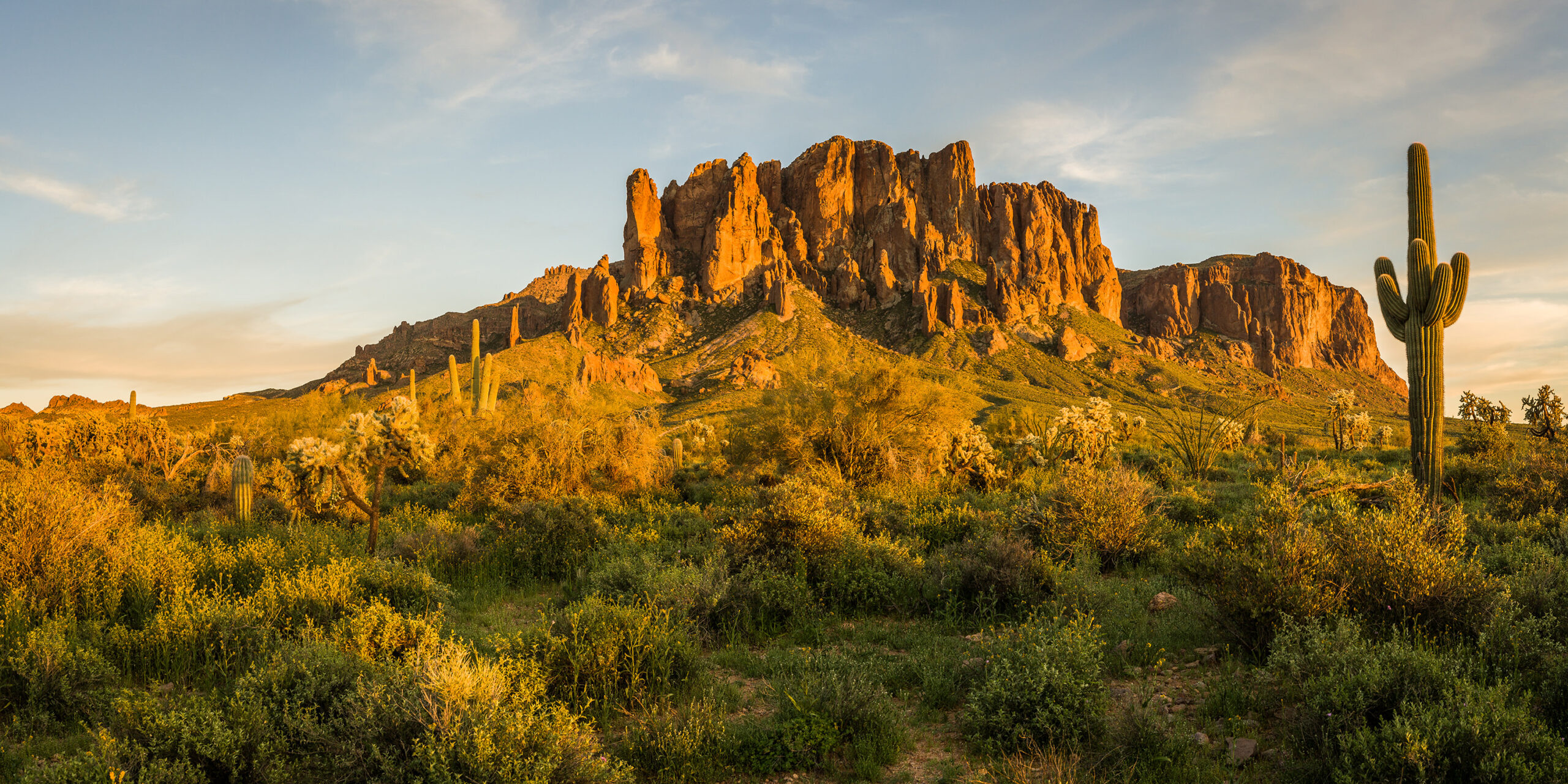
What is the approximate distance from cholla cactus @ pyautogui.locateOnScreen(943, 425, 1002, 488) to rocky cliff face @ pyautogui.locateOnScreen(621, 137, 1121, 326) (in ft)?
327

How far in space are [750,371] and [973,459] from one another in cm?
7101

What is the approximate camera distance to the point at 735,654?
701cm

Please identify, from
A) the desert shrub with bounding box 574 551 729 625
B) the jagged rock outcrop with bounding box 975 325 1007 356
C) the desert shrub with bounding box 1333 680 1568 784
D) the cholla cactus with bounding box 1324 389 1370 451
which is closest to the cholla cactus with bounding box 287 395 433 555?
the desert shrub with bounding box 574 551 729 625

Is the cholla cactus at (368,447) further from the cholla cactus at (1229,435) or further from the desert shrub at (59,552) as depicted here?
the cholla cactus at (1229,435)

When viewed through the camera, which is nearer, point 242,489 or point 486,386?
point 242,489

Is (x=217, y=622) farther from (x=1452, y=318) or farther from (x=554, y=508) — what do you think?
(x=1452, y=318)

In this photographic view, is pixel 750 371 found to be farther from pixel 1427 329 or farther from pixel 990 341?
pixel 1427 329

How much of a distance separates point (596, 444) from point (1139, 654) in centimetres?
1360

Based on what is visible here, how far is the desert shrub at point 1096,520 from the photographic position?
9.48 m

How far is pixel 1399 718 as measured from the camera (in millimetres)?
3969

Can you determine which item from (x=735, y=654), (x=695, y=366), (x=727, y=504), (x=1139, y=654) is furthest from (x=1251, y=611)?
(x=695, y=366)

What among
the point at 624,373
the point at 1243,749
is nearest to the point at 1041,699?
the point at 1243,749

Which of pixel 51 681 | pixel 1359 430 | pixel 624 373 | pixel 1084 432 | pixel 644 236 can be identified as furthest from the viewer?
pixel 644 236

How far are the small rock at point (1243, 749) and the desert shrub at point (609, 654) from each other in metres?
4.25
